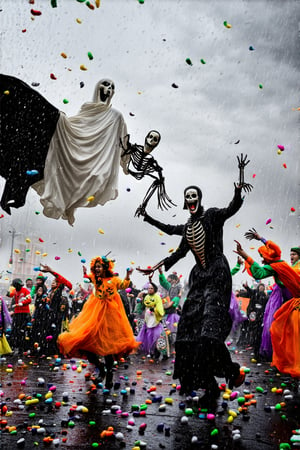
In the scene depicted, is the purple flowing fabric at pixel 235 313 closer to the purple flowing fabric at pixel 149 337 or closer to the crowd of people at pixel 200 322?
the purple flowing fabric at pixel 149 337

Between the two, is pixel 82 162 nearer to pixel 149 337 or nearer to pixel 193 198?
pixel 193 198

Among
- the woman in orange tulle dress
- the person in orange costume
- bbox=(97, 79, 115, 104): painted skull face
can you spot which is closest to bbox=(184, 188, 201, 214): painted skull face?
the person in orange costume

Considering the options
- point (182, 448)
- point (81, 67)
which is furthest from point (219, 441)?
point (81, 67)

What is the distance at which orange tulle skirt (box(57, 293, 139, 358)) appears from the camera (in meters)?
7.50

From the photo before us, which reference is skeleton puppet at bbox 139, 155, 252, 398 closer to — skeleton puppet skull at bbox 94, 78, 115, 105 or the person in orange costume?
the person in orange costume

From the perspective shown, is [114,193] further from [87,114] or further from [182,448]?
[182,448]

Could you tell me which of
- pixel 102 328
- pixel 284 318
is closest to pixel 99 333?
pixel 102 328

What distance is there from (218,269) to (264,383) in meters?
2.99

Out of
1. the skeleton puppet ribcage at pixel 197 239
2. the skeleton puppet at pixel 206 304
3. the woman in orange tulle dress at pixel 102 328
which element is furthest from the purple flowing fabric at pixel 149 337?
the skeleton puppet ribcage at pixel 197 239

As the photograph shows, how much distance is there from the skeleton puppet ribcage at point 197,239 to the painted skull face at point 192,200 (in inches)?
8.5

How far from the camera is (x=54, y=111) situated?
477 centimetres

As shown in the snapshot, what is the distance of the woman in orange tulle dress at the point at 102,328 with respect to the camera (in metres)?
7.50

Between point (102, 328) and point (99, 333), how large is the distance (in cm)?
10

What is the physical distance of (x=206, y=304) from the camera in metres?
6.25
